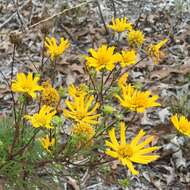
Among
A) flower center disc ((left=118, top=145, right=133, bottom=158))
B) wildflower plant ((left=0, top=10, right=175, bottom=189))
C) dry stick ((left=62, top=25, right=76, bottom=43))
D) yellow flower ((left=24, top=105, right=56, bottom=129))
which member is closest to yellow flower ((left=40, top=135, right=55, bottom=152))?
wildflower plant ((left=0, top=10, right=175, bottom=189))

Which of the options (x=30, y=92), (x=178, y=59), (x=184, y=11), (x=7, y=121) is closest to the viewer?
(x=30, y=92)

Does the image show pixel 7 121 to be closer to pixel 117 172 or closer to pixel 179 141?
pixel 117 172

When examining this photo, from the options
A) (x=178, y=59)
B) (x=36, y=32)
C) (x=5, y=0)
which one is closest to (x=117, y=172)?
(x=178, y=59)

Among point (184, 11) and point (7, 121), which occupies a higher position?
point (184, 11)

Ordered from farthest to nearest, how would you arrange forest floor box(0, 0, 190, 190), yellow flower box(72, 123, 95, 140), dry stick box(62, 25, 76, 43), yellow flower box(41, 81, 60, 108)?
1. dry stick box(62, 25, 76, 43)
2. forest floor box(0, 0, 190, 190)
3. yellow flower box(41, 81, 60, 108)
4. yellow flower box(72, 123, 95, 140)

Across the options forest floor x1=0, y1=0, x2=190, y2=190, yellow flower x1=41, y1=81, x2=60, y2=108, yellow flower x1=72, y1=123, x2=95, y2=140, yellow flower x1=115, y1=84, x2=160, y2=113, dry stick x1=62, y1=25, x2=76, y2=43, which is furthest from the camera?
dry stick x1=62, y1=25, x2=76, y2=43

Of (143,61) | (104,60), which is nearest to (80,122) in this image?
(104,60)

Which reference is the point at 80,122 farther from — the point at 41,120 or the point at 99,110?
the point at 99,110

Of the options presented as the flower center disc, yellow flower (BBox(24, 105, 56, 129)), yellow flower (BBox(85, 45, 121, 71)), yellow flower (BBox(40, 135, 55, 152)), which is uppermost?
yellow flower (BBox(85, 45, 121, 71))

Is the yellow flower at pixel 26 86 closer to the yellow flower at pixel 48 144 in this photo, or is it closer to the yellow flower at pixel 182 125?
the yellow flower at pixel 48 144

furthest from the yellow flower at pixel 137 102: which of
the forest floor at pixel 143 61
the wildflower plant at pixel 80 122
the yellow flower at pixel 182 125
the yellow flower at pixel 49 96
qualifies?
the forest floor at pixel 143 61

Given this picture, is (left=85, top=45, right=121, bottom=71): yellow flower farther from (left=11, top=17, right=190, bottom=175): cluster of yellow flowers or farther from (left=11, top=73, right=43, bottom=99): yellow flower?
(left=11, top=73, right=43, bottom=99): yellow flower
